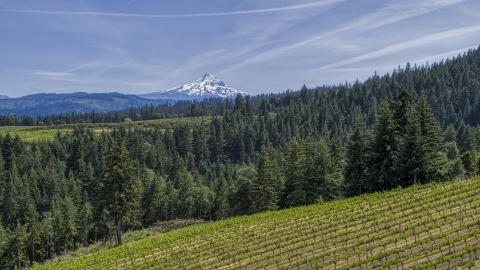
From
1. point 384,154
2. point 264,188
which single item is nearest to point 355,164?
point 384,154

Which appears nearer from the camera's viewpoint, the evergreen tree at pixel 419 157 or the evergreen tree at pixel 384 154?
the evergreen tree at pixel 419 157

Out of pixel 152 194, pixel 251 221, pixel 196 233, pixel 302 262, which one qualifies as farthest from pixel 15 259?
pixel 302 262

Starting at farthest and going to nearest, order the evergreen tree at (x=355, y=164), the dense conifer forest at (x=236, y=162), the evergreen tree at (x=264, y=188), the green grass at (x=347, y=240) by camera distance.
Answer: the evergreen tree at (x=264, y=188) < the evergreen tree at (x=355, y=164) < the dense conifer forest at (x=236, y=162) < the green grass at (x=347, y=240)

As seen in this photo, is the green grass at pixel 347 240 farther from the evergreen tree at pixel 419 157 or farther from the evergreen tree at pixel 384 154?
the evergreen tree at pixel 384 154

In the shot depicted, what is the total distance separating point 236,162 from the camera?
138375 mm

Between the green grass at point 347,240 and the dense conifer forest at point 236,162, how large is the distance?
962cm

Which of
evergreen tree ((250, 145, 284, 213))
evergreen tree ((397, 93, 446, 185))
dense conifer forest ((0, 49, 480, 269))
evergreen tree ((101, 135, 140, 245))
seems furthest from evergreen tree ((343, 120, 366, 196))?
evergreen tree ((101, 135, 140, 245))

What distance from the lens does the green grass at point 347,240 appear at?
16078mm

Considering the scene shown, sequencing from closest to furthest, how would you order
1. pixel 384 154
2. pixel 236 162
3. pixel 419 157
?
pixel 419 157
pixel 384 154
pixel 236 162

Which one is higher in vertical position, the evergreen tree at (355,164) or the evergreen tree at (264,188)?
the evergreen tree at (355,164)

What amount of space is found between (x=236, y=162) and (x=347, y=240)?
11781 centimetres

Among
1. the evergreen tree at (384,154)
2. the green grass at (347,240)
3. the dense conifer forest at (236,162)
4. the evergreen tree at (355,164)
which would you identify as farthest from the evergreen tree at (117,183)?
the evergreen tree at (384,154)

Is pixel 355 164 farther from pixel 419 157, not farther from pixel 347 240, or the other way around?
pixel 347 240

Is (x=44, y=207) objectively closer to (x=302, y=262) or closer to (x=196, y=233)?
(x=196, y=233)
